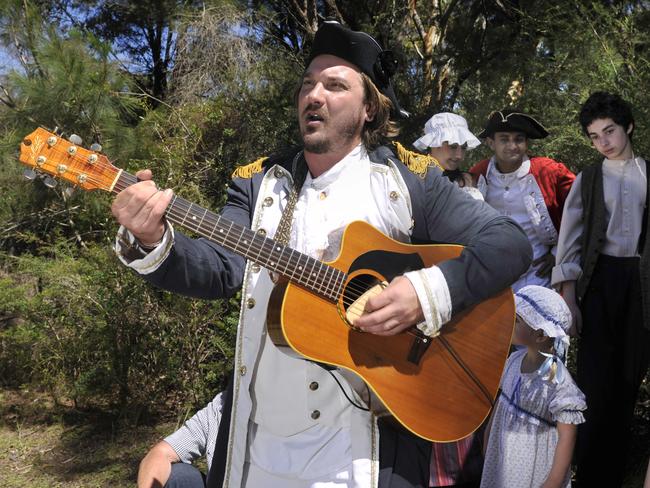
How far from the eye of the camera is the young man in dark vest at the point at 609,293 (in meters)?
3.35

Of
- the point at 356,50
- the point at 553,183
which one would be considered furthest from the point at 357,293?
the point at 553,183

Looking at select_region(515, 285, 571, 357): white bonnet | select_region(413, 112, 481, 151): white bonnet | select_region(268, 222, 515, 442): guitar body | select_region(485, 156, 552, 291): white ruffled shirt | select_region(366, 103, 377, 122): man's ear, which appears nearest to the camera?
select_region(268, 222, 515, 442): guitar body

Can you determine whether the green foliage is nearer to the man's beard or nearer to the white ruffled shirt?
the white ruffled shirt

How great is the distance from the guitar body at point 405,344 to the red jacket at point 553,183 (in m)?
1.94

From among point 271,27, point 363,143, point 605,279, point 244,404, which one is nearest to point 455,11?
point 271,27

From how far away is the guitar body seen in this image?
184cm

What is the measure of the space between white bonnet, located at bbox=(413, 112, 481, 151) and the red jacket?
1.27 ft

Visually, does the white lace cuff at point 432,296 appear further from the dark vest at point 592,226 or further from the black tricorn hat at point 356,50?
the dark vest at point 592,226

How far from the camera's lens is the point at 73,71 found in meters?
5.93

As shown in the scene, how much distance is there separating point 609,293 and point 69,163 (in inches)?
108

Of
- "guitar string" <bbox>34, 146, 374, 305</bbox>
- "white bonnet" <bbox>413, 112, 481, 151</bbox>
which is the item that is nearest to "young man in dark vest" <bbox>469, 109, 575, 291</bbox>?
"white bonnet" <bbox>413, 112, 481, 151</bbox>

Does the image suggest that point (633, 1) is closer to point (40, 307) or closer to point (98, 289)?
point (98, 289)

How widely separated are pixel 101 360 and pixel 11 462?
961 mm

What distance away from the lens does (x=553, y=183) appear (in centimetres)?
385
